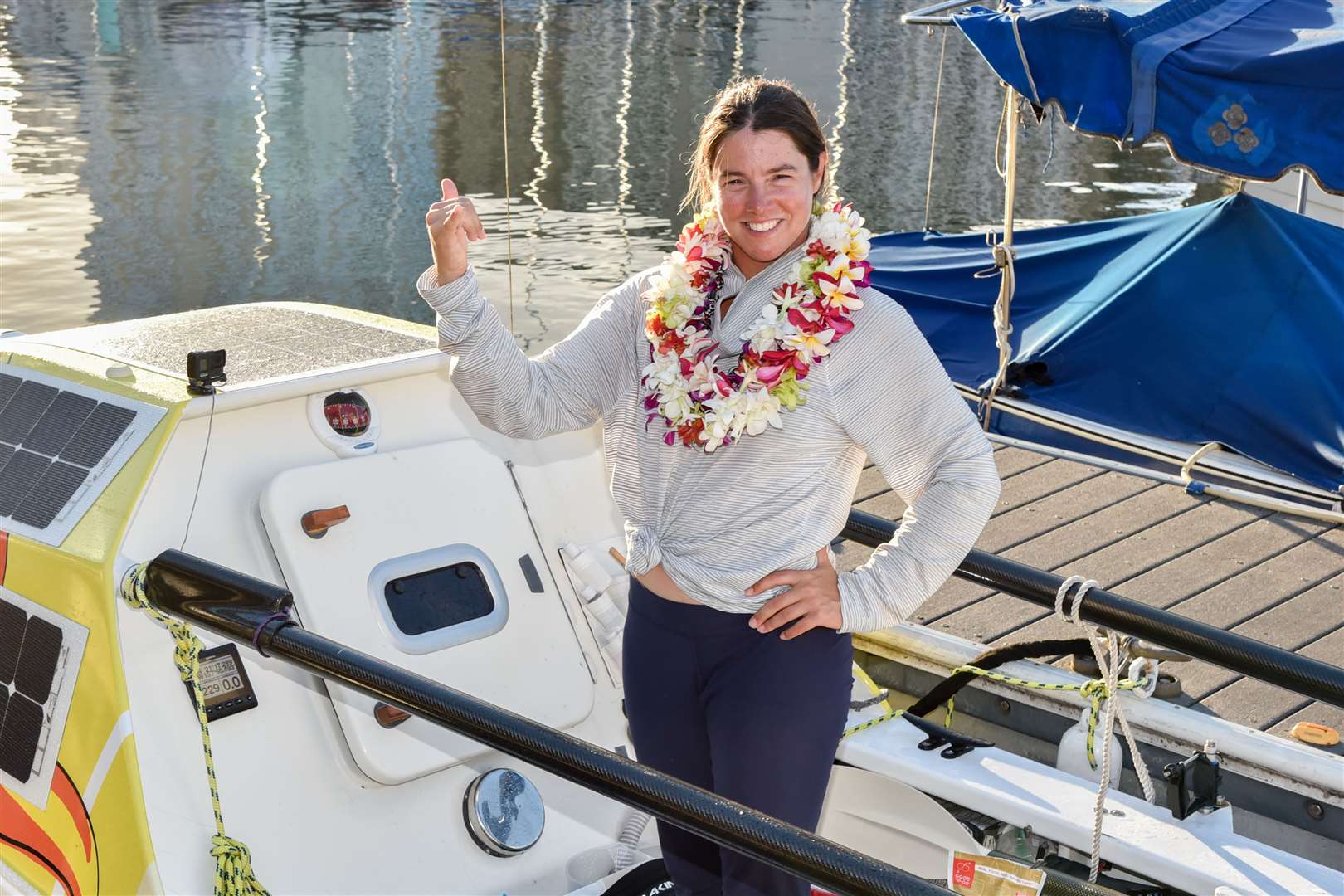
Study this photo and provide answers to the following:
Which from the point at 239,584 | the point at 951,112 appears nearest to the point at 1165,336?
the point at 239,584

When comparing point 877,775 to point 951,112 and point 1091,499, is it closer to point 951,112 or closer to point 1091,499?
point 1091,499

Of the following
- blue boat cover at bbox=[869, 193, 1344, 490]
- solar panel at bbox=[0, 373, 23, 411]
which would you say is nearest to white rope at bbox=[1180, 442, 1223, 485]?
blue boat cover at bbox=[869, 193, 1344, 490]

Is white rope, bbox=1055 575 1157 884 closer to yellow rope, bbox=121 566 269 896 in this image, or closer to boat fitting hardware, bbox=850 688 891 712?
boat fitting hardware, bbox=850 688 891 712

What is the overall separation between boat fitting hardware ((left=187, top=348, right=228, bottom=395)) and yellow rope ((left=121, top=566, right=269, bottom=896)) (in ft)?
1.67

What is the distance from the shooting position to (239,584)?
2.53 m

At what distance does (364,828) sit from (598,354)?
1.37 m

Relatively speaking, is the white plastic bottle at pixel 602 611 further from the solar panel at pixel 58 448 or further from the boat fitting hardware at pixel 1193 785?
the boat fitting hardware at pixel 1193 785

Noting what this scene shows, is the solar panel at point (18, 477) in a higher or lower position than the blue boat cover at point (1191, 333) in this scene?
higher

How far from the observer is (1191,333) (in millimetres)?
6961

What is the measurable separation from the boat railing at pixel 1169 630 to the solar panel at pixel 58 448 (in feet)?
5.34

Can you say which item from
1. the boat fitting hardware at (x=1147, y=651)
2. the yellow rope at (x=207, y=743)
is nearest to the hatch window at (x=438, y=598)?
the yellow rope at (x=207, y=743)

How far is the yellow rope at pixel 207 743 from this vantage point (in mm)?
2717

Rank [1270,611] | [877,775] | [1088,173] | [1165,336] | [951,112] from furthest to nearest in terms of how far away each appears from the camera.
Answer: [951,112]
[1088,173]
[1165,336]
[1270,611]
[877,775]

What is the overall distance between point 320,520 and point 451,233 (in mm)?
1197
